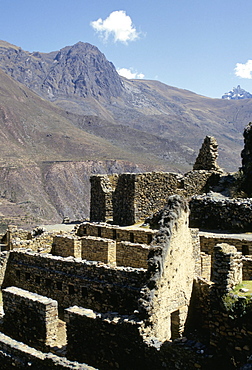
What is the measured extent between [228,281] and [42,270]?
6226 mm

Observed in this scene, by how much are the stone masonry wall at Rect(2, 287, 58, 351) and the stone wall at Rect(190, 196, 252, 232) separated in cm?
525

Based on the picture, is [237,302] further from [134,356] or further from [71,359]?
[71,359]

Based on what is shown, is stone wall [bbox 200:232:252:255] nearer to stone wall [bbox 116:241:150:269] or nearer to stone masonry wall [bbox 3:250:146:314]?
stone wall [bbox 116:241:150:269]

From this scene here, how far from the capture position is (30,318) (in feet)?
37.8

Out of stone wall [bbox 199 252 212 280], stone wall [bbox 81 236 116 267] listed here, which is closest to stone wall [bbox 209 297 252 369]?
stone wall [bbox 199 252 212 280]

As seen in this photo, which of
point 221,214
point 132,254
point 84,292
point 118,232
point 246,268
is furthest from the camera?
point 118,232

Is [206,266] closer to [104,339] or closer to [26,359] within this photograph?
[104,339]

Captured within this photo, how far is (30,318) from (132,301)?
2.87 meters

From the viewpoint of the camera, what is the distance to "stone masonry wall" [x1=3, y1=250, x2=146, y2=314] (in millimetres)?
10461

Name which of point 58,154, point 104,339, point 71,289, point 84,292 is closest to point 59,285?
point 71,289

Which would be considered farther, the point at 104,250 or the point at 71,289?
the point at 104,250

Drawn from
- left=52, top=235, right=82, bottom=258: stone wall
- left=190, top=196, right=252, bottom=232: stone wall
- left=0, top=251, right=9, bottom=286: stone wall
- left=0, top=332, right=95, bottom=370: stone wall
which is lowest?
left=0, top=332, right=95, bottom=370: stone wall

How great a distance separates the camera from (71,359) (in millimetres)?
10305

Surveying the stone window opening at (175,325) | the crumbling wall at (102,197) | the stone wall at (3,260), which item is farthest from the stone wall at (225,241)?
the crumbling wall at (102,197)
